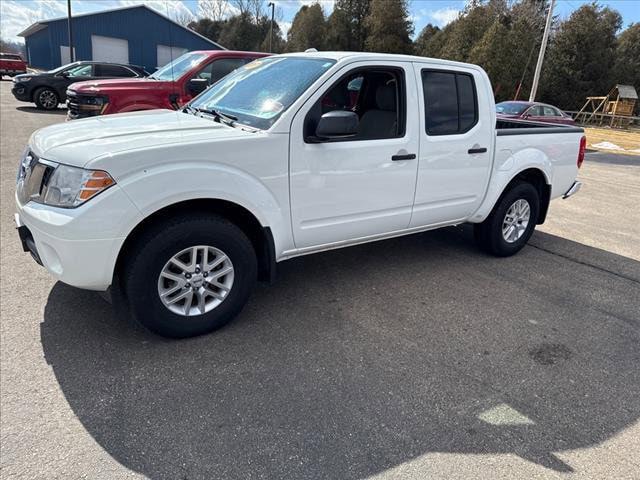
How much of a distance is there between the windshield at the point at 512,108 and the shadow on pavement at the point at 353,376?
46.1ft

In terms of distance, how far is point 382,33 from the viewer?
42375mm

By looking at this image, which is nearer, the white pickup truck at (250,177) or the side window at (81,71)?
the white pickup truck at (250,177)

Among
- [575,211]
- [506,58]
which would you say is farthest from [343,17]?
[575,211]

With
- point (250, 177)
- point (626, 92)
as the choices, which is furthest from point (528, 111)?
point (626, 92)

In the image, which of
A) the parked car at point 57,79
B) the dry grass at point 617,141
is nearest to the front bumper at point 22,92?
the parked car at point 57,79

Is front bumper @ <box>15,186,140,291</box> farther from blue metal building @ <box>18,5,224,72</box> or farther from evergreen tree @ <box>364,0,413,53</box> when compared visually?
evergreen tree @ <box>364,0,413,53</box>

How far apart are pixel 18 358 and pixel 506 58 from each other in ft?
115

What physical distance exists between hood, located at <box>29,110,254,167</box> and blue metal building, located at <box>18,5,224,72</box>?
34666mm

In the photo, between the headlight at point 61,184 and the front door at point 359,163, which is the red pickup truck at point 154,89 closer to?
the front door at point 359,163

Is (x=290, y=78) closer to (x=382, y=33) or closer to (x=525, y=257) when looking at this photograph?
(x=525, y=257)

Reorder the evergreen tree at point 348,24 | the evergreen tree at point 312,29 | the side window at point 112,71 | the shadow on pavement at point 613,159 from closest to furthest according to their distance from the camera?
the shadow on pavement at point 613,159 → the side window at point 112,71 → the evergreen tree at point 348,24 → the evergreen tree at point 312,29

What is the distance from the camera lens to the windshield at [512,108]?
1699cm

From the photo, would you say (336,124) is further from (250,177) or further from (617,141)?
(617,141)

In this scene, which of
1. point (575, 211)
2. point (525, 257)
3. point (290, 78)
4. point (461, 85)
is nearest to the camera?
point (290, 78)
